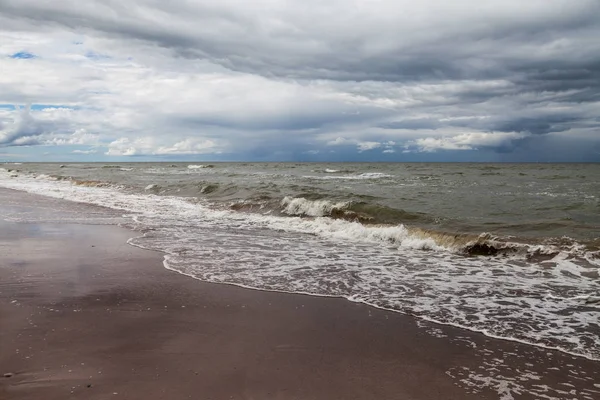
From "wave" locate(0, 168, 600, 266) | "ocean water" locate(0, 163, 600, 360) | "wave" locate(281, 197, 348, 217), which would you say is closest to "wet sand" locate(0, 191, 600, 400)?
"ocean water" locate(0, 163, 600, 360)

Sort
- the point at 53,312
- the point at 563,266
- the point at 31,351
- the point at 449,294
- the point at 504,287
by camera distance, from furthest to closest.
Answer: the point at 563,266 → the point at 504,287 → the point at 449,294 → the point at 53,312 → the point at 31,351

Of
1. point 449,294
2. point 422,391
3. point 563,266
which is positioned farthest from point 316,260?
point 422,391

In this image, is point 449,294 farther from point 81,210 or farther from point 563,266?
point 81,210

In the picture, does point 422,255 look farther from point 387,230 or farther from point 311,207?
point 311,207

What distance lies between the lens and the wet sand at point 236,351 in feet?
12.8

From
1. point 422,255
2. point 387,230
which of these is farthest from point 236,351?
point 387,230

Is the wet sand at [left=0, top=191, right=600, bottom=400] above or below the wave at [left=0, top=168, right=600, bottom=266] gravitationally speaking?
below

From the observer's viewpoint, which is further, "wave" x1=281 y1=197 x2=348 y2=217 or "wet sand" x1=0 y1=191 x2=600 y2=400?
"wave" x1=281 y1=197 x2=348 y2=217

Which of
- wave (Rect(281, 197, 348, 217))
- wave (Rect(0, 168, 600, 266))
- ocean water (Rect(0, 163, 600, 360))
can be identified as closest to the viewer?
ocean water (Rect(0, 163, 600, 360))

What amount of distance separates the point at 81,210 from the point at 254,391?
52.2ft

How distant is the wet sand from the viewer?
12.8 feet

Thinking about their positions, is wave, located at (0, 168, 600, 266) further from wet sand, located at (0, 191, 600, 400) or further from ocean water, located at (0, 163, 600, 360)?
wet sand, located at (0, 191, 600, 400)

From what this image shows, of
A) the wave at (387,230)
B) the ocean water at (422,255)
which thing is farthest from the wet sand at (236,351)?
the wave at (387,230)

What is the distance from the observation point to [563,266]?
30.2 ft
